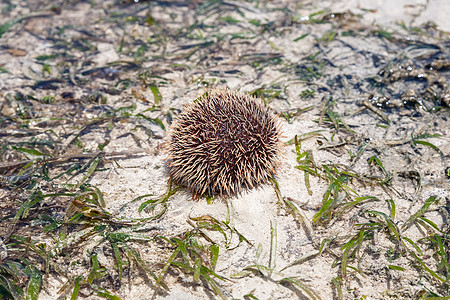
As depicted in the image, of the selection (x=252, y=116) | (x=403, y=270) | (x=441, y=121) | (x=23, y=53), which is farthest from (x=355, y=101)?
(x=23, y=53)

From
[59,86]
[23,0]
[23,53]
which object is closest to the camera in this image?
[59,86]

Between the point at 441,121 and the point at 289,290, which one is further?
the point at 441,121

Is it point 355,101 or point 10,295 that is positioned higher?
point 355,101

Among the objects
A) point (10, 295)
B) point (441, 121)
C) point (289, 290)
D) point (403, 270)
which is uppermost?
point (441, 121)

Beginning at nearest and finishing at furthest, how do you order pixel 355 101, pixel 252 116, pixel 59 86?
pixel 252 116
pixel 355 101
pixel 59 86

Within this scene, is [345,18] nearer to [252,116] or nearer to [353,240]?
[252,116]

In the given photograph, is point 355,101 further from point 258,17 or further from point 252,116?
point 258,17

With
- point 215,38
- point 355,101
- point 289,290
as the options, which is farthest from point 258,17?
point 289,290
